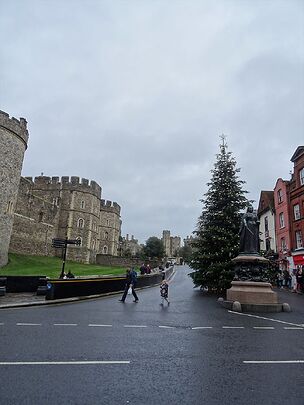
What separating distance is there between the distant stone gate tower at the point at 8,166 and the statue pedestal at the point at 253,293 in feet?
83.5

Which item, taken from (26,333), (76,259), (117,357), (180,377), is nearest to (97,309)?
(26,333)

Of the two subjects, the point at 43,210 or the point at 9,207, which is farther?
the point at 43,210

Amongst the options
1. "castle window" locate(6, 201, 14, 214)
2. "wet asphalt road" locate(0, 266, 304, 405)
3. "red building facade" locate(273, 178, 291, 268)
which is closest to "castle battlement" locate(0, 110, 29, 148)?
"castle window" locate(6, 201, 14, 214)

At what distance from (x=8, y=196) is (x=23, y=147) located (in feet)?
18.9

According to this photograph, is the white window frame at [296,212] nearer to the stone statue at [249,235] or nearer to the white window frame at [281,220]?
the white window frame at [281,220]

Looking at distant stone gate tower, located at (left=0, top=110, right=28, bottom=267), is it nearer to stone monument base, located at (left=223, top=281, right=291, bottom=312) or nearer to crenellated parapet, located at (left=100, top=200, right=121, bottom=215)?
stone monument base, located at (left=223, top=281, right=291, bottom=312)

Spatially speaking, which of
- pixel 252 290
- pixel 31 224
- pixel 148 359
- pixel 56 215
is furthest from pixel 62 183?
pixel 148 359

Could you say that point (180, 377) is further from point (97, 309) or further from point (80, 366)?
point (97, 309)

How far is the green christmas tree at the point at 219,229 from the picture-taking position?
21406 mm

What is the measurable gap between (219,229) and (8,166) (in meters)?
22.7

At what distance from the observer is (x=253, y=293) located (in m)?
14.7

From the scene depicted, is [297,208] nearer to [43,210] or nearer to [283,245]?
[283,245]

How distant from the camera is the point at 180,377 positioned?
5285mm

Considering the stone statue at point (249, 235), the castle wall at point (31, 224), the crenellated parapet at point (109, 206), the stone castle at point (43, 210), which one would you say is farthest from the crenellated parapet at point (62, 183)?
the stone statue at point (249, 235)
